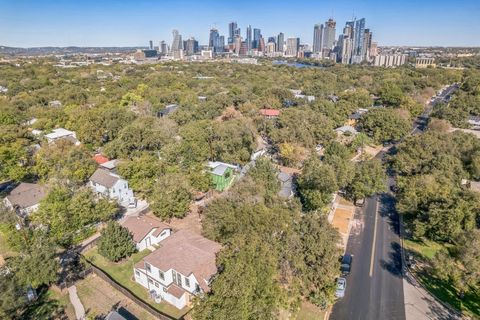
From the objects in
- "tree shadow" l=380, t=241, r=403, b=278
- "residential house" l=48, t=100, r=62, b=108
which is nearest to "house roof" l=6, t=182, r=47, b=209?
"tree shadow" l=380, t=241, r=403, b=278

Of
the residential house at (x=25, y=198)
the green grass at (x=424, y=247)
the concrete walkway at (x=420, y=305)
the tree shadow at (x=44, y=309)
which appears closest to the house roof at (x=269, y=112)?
the green grass at (x=424, y=247)

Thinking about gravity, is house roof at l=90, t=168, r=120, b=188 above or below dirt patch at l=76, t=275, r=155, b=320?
above

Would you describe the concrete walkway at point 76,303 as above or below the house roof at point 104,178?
below

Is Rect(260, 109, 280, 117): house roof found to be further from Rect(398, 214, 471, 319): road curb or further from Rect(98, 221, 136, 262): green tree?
Rect(98, 221, 136, 262): green tree

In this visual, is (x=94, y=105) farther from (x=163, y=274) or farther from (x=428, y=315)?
(x=428, y=315)

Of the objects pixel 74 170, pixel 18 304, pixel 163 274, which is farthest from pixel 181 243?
pixel 74 170

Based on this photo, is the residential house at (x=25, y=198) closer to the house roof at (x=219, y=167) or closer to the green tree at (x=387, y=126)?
the house roof at (x=219, y=167)

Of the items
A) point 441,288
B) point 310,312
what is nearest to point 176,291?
point 310,312
